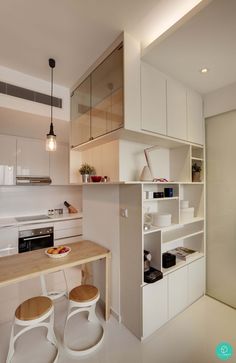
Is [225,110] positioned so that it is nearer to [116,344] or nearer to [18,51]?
[18,51]

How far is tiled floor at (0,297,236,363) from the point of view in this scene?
1.51 meters

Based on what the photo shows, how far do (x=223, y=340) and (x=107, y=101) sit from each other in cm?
252

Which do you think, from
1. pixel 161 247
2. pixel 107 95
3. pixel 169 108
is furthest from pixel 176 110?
pixel 161 247

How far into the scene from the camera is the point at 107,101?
5.78 ft

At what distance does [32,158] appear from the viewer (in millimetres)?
3318

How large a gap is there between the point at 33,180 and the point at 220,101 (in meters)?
3.12

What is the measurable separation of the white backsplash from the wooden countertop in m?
1.78

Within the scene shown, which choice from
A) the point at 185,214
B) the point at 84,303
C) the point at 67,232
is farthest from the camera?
the point at 67,232

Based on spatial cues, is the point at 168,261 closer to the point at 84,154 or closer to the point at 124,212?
the point at 124,212

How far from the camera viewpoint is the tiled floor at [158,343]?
4.95 ft

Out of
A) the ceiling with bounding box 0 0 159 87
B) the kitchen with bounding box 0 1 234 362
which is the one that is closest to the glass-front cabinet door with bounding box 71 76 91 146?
the kitchen with bounding box 0 1 234 362

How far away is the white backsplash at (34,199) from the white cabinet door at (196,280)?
8.71ft

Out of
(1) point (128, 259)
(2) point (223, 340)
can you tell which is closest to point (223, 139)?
(1) point (128, 259)

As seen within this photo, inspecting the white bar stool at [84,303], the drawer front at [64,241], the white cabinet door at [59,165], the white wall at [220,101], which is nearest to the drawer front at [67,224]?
the drawer front at [64,241]
